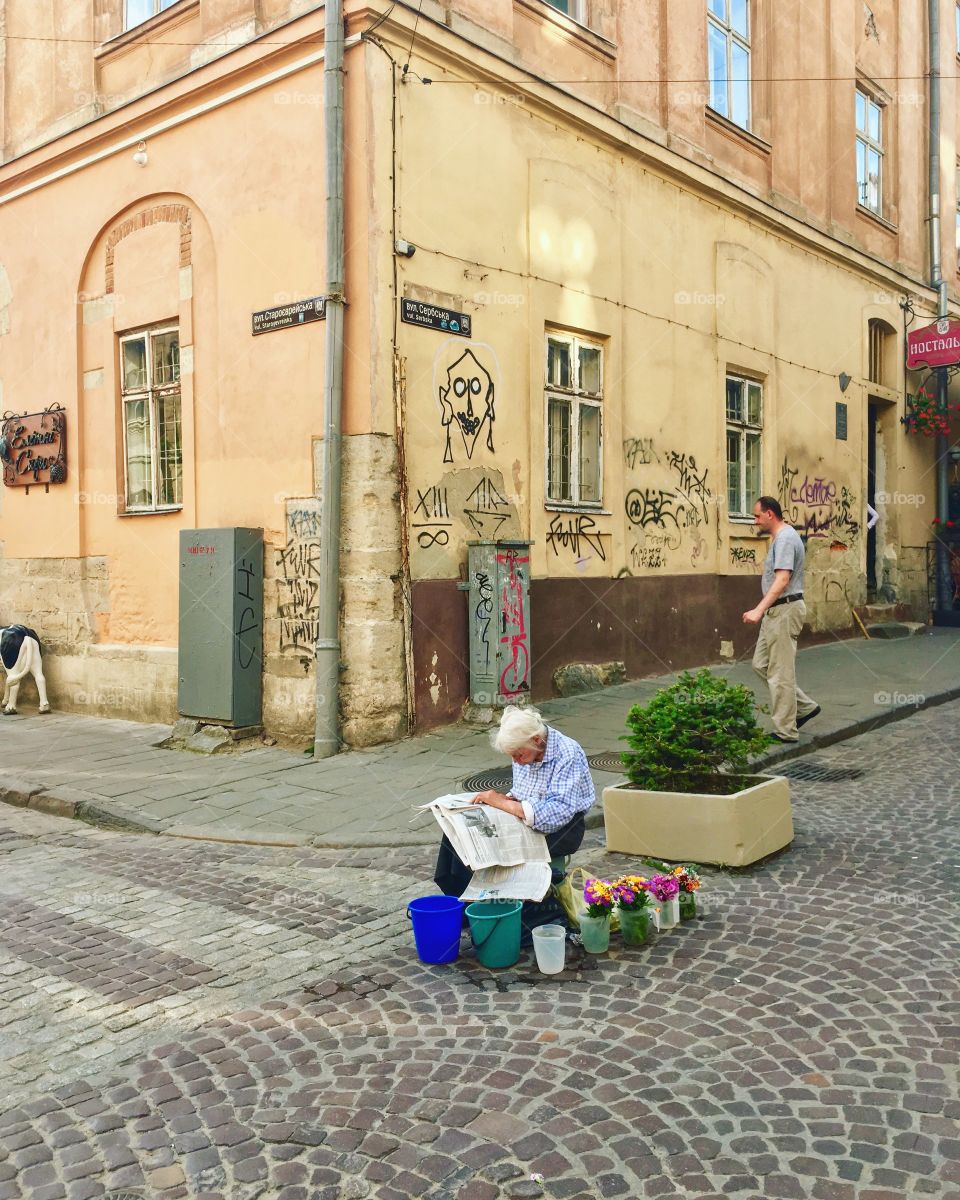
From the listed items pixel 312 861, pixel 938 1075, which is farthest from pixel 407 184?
pixel 938 1075

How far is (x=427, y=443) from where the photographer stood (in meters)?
9.29

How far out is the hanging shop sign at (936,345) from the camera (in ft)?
57.8

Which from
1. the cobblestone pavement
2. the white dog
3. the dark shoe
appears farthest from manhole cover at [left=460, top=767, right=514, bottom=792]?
the white dog

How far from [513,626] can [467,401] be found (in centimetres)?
211

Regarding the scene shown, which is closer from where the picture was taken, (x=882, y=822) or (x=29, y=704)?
(x=882, y=822)

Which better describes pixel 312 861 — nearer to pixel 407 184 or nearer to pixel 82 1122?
pixel 82 1122

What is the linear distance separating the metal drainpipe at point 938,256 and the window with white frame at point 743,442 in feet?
19.3

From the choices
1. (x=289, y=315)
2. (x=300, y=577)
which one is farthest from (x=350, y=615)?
(x=289, y=315)

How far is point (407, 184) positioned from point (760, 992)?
24.3 ft

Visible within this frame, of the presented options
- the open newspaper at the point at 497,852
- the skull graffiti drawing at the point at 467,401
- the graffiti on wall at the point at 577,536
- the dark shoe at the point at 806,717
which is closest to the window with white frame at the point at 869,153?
the graffiti on wall at the point at 577,536

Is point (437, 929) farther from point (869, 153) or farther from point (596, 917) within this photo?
point (869, 153)

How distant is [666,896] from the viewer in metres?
4.63

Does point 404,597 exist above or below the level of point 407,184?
below

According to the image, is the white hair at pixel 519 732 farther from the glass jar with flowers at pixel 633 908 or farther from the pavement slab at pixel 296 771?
the pavement slab at pixel 296 771
